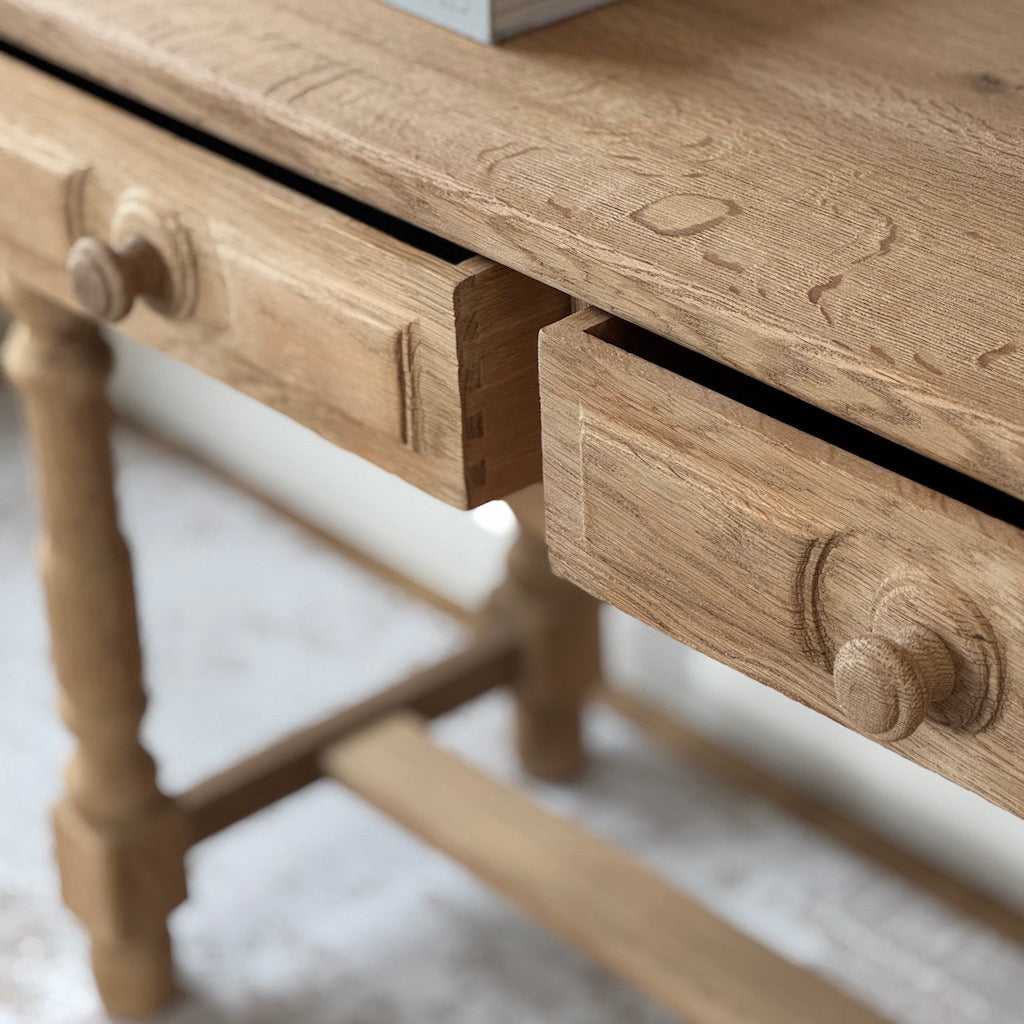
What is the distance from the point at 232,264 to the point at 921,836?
905 mm

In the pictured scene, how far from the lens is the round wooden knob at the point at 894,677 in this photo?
57cm

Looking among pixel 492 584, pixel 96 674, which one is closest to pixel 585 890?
pixel 96 674

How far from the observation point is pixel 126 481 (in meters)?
1.96

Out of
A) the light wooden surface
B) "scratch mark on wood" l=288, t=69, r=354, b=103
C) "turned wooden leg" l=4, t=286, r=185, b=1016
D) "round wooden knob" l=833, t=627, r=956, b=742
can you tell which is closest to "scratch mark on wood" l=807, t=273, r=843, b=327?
"round wooden knob" l=833, t=627, r=956, b=742

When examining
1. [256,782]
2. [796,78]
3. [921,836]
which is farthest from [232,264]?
[921,836]

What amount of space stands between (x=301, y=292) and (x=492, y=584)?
941mm

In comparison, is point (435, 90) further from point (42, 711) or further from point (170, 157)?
point (42, 711)

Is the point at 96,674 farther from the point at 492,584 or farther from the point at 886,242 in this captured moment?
the point at 886,242

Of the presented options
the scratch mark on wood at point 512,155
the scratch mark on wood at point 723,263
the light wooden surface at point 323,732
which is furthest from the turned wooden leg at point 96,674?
the scratch mark on wood at point 723,263

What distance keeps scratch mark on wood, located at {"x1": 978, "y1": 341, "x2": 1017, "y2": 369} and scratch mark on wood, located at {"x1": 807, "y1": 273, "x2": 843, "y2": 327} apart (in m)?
0.05

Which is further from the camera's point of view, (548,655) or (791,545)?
(548,655)

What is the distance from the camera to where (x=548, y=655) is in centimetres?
149

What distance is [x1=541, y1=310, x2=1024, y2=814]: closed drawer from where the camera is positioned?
0.57 meters

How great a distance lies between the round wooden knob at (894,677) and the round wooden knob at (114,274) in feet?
1.29
